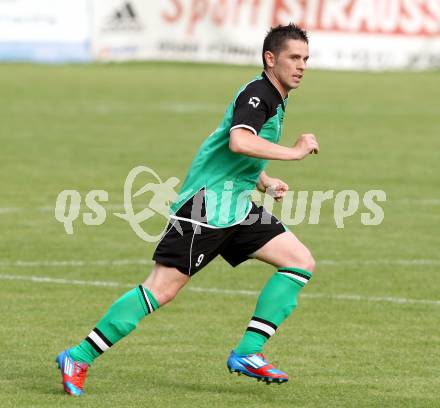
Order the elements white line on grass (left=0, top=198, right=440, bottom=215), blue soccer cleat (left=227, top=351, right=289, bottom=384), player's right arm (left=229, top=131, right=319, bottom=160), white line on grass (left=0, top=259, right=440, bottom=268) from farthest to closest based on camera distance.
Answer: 1. white line on grass (left=0, top=198, right=440, bottom=215)
2. white line on grass (left=0, top=259, right=440, bottom=268)
3. blue soccer cleat (left=227, top=351, right=289, bottom=384)
4. player's right arm (left=229, top=131, right=319, bottom=160)

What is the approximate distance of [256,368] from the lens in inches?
319

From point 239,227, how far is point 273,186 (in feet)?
1.16

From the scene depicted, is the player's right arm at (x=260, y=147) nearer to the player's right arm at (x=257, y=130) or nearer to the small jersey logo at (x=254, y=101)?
the player's right arm at (x=257, y=130)

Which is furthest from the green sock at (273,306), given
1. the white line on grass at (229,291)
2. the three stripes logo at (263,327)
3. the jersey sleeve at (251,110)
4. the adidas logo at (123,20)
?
the adidas logo at (123,20)

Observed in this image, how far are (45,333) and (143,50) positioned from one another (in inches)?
1144

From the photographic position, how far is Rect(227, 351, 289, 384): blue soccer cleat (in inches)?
316

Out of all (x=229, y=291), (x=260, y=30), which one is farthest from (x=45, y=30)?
(x=229, y=291)

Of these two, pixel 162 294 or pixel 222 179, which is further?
pixel 222 179

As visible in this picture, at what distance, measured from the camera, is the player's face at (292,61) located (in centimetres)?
804

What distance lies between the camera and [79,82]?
3384 cm

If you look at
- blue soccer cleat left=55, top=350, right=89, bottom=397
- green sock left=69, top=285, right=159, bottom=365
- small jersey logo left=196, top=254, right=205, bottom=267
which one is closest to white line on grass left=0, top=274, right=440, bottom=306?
small jersey logo left=196, top=254, right=205, bottom=267

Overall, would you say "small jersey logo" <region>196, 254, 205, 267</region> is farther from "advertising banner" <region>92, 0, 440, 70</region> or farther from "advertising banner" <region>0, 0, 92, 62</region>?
"advertising banner" <region>92, 0, 440, 70</region>

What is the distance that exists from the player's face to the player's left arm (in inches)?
25.4

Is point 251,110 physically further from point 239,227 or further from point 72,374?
point 72,374
